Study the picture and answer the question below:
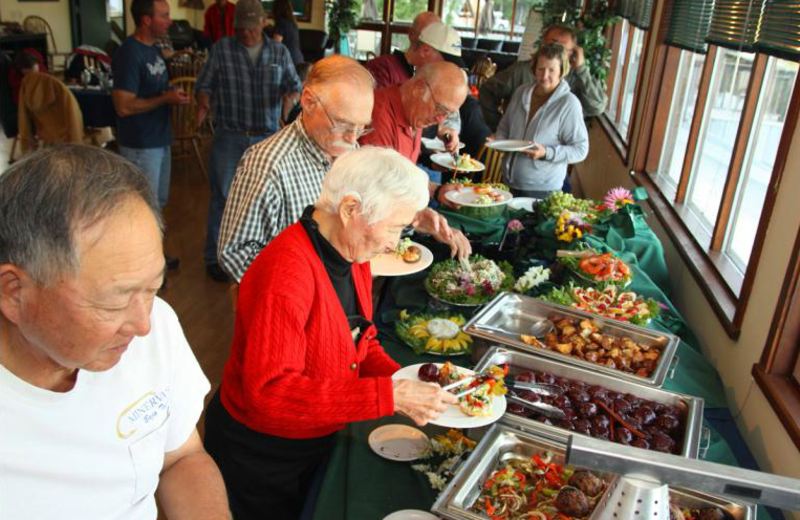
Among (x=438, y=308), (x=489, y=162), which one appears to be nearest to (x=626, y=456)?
(x=438, y=308)

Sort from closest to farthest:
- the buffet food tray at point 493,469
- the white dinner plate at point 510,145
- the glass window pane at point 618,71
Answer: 1. the buffet food tray at point 493,469
2. the white dinner plate at point 510,145
3. the glass window pane at point 618,71

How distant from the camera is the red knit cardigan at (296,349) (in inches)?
50.0

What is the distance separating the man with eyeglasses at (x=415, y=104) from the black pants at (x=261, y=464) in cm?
141

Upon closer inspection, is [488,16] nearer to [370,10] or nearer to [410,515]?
[370,10]

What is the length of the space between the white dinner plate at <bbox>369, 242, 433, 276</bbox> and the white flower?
0.31 m

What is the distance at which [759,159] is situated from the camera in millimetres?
2408

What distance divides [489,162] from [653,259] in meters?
1.66

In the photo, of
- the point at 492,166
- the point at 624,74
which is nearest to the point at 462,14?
the point at 624,74

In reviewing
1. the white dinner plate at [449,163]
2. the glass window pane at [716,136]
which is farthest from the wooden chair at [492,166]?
the glass window pane at [716,136]

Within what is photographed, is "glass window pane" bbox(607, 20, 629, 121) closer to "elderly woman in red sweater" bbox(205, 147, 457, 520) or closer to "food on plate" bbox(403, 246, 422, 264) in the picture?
"food on plate" bbox(403, 246, 422, 264)

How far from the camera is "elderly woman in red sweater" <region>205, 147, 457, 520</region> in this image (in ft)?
4.19

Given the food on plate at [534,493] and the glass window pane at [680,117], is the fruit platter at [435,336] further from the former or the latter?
the glass window pane at [680,117]

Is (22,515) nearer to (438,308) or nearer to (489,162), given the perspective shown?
(438,308)

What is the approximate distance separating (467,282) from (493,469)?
0.89m
